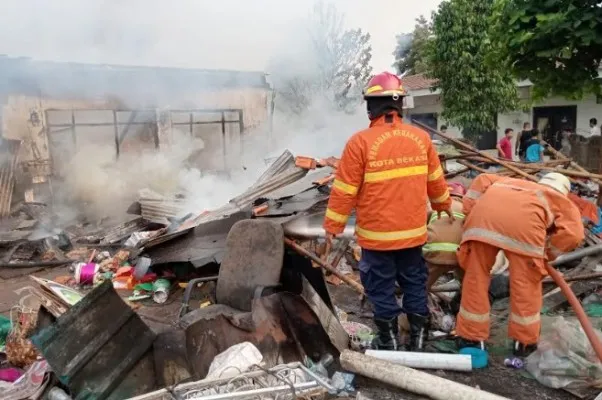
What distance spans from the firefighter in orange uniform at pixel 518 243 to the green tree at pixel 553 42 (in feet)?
7.29

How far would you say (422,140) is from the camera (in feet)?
10.8

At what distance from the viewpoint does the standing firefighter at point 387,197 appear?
3191 mm

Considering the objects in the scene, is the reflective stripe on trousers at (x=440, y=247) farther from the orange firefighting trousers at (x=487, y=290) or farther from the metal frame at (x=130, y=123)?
the metal frame at (x=130, y=123)

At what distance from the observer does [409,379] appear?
9.30 feet

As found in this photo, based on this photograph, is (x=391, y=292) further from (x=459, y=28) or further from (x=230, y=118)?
(x=459, y=28)

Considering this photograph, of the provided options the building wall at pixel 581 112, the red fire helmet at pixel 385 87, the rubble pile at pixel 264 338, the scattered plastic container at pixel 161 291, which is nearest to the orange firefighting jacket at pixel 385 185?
the red fire helmet at pixel 385 87

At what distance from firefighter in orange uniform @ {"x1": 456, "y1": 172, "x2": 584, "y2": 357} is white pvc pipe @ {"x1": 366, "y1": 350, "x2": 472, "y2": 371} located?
0.68 ft

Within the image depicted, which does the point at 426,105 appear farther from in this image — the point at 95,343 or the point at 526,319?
the point at 95,343

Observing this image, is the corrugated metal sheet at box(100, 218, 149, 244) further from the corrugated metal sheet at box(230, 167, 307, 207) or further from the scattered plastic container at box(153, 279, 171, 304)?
the corrugated metal sheet at box(230, 167, 307, 207)

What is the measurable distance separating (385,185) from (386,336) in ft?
3.35

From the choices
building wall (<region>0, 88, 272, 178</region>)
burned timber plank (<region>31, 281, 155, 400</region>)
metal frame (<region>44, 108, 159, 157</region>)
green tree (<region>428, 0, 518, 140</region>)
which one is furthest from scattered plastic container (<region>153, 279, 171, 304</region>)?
green tree (<region>428, 0, 518, 140</region>)

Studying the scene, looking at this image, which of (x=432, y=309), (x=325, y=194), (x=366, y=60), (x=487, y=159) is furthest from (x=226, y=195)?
(x=366, y=60)

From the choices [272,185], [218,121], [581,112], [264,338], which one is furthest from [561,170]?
[581,112]

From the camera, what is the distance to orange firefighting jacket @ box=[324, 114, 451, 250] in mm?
3186
